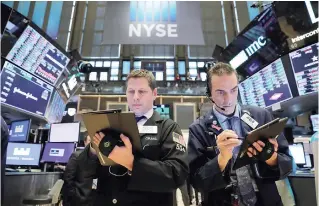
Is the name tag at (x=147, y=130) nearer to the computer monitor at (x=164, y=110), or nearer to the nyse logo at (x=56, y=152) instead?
the nyse logo at (x=56, y=152)

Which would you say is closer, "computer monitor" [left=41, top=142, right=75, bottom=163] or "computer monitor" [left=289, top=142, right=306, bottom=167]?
"computer monitor" [left=41, top=142, right=75, bottom=163]

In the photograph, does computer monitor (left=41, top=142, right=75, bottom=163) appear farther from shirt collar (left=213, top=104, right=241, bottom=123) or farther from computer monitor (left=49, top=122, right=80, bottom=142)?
shirt collar (left=213, top=104, right=241, bottom=123)

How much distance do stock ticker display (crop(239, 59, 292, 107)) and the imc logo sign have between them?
6.01 feet

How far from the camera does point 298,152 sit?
15.4 ft

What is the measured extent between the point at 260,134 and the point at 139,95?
63 centimetres

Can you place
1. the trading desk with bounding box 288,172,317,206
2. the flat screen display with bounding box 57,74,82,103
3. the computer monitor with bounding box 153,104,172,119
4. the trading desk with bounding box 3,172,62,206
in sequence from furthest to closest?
the computer monitor with bounding box 153,104,172,119 < the flat screen display with bounding box 57,74,82,103 < the trading desk with bounding box 3,172,62,206 < the trading desk with bounding box 288,172,317,206

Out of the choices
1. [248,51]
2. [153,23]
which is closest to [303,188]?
[153,23]

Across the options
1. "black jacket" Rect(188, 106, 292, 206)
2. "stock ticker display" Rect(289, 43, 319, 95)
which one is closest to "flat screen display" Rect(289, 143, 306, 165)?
"stock ticker display" Rect(289, 43, 319, 95)

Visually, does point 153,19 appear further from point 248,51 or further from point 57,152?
point 57,152

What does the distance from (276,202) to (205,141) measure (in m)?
0.44

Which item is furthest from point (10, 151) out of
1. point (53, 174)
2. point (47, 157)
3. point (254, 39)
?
point (254, 39)

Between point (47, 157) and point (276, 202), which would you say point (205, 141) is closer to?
point (276, 202)

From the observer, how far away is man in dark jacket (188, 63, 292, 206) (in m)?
1.23

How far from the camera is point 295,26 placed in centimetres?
370
